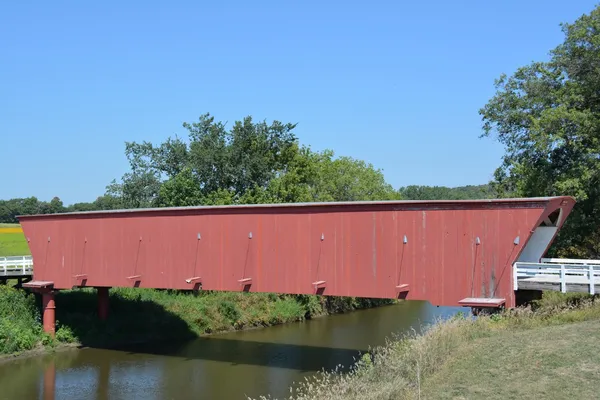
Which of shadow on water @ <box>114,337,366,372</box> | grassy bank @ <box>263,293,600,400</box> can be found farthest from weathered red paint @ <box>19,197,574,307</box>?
shadow on water @ <box>114,337,366,372</box>

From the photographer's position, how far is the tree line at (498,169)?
27859mm

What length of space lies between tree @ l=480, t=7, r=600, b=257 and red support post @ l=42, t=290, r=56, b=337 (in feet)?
72.7

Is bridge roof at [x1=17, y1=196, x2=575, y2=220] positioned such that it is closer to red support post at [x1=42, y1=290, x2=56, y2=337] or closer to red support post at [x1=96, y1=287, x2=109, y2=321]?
red support post at [x1=42, y1=290, x2=56, y2=337]

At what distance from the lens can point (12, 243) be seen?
62938 millimetres

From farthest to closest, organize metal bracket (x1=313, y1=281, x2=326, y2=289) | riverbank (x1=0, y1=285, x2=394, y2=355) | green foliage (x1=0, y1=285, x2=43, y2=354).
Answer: riverbank (x1=0, y1=285, x2=394, y2=355) < green foliage (x1=0, y1=285, x2=43, y2=354) < metal bracket (x1=313, y1=281, x2=326, y2=289)

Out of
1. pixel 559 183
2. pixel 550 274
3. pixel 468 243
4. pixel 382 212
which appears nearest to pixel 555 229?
pixel 550 274

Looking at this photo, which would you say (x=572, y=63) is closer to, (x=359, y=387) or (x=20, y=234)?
(x=359, y=387)

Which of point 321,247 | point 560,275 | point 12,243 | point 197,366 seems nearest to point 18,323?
point 197,366

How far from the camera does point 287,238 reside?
22.4 metres

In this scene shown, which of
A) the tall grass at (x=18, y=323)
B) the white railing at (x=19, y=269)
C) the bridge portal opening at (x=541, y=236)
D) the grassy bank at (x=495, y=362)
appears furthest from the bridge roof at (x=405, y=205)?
the white railing at (x=19, y=269)

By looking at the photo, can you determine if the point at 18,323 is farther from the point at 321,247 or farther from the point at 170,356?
the point at 321,247

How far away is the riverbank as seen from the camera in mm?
29203

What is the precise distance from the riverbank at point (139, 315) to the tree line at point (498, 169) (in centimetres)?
1136

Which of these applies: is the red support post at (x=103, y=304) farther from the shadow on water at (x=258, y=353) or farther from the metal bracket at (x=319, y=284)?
the metal bracket at (x=319, y=284)
